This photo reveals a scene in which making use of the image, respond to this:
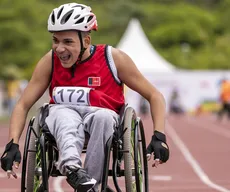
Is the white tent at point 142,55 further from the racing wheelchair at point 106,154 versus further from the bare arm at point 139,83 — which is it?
the racing wheelchair at point 106,154

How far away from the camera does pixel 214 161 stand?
18.1m

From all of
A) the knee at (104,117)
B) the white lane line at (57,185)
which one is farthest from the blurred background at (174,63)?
the knee at (104,117)

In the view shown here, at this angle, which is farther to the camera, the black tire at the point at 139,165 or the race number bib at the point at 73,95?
the race number bib at the point at 73,95

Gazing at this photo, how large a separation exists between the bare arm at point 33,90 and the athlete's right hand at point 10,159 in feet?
0.78

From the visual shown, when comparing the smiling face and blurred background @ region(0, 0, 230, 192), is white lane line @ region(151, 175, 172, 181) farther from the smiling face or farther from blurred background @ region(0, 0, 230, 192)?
the smiling face

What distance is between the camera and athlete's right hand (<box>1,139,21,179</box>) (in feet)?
24.6

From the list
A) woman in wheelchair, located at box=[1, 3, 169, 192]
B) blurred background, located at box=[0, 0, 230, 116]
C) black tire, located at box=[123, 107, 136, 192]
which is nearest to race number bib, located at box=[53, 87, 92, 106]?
woman in wheelchair, located at box=[1, 3, 169, 192]

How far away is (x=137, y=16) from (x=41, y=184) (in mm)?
117934

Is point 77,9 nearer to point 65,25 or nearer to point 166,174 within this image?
point 65,25

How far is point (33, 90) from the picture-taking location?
7934 millimetres

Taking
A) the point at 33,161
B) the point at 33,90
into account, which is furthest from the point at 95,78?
the point at 33,161

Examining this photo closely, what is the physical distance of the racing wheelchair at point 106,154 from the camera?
744 centimetres

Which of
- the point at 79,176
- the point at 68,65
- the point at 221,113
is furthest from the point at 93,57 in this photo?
the point at 221,113

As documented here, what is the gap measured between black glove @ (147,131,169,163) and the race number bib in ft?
1.87
